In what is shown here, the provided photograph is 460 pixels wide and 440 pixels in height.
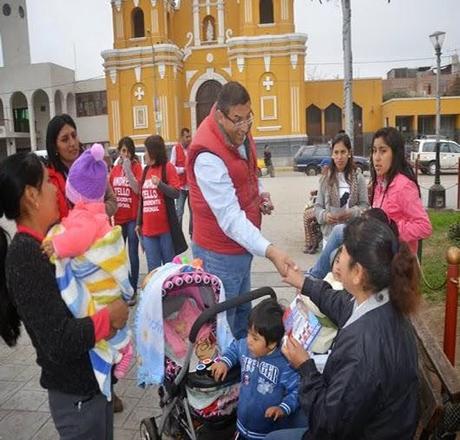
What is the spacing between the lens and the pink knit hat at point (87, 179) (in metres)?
2.69

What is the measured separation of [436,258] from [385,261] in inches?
238

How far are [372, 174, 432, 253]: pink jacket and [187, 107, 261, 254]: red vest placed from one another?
1068 mm

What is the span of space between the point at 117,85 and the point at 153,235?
34.8 m

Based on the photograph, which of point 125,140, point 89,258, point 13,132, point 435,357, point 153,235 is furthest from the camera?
point 13,132

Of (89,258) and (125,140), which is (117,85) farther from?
(89,258)

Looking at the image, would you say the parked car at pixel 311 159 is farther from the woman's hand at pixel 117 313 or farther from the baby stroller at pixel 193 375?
the woman's hand at pixel 117 313

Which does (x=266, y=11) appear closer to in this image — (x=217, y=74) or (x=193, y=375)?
(x=217, y=74)

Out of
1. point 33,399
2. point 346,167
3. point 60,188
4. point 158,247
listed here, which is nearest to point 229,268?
point 60,188

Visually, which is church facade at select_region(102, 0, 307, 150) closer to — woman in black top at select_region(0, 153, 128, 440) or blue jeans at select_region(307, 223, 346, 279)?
blue jeans at select_region(307, 223, 346, 279)

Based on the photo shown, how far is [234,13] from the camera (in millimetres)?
39344

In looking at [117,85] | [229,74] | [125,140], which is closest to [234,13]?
[229,74]

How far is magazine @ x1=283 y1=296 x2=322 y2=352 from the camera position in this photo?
261 centimetres

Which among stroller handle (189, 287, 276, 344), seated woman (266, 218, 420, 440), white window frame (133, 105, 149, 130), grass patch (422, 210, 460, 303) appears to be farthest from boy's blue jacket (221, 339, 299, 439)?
white window frame (133, 105, 149, 130)

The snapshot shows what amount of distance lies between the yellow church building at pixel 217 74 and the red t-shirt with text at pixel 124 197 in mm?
30323
